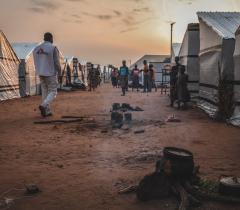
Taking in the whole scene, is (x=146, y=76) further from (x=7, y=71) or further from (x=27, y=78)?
(x=7, y=71)

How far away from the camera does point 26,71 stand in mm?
21141

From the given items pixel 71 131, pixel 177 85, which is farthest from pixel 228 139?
pixel 177 85

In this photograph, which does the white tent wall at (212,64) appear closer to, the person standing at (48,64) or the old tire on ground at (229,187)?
the person standing at (48,64)

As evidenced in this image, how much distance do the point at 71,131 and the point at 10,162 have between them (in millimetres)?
2775

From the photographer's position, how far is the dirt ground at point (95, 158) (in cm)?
365

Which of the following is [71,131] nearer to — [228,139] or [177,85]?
[228,139]

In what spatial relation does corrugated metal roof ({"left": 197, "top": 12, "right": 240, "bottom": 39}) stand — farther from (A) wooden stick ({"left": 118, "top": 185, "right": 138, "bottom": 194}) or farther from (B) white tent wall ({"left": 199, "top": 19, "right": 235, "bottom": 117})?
(A) wooden stick ({"left": 118, "top": 185, "right": 138, "bottom": 194})

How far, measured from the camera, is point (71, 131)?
7.89 meters

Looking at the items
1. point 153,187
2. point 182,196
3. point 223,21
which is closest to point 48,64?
point 223,21

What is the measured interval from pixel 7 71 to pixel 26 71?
9.44ft

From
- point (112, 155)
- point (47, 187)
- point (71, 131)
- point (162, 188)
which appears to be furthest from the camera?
point (71, 131)

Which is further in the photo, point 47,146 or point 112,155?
point 47,146

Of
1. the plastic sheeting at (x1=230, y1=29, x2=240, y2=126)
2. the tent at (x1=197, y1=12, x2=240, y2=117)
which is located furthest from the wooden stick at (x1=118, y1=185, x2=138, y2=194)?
the tent at (x1=197, y1=12, x2=240, y2=117)

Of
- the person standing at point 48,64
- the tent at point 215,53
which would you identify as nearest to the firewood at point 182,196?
the tent at point 215,53
